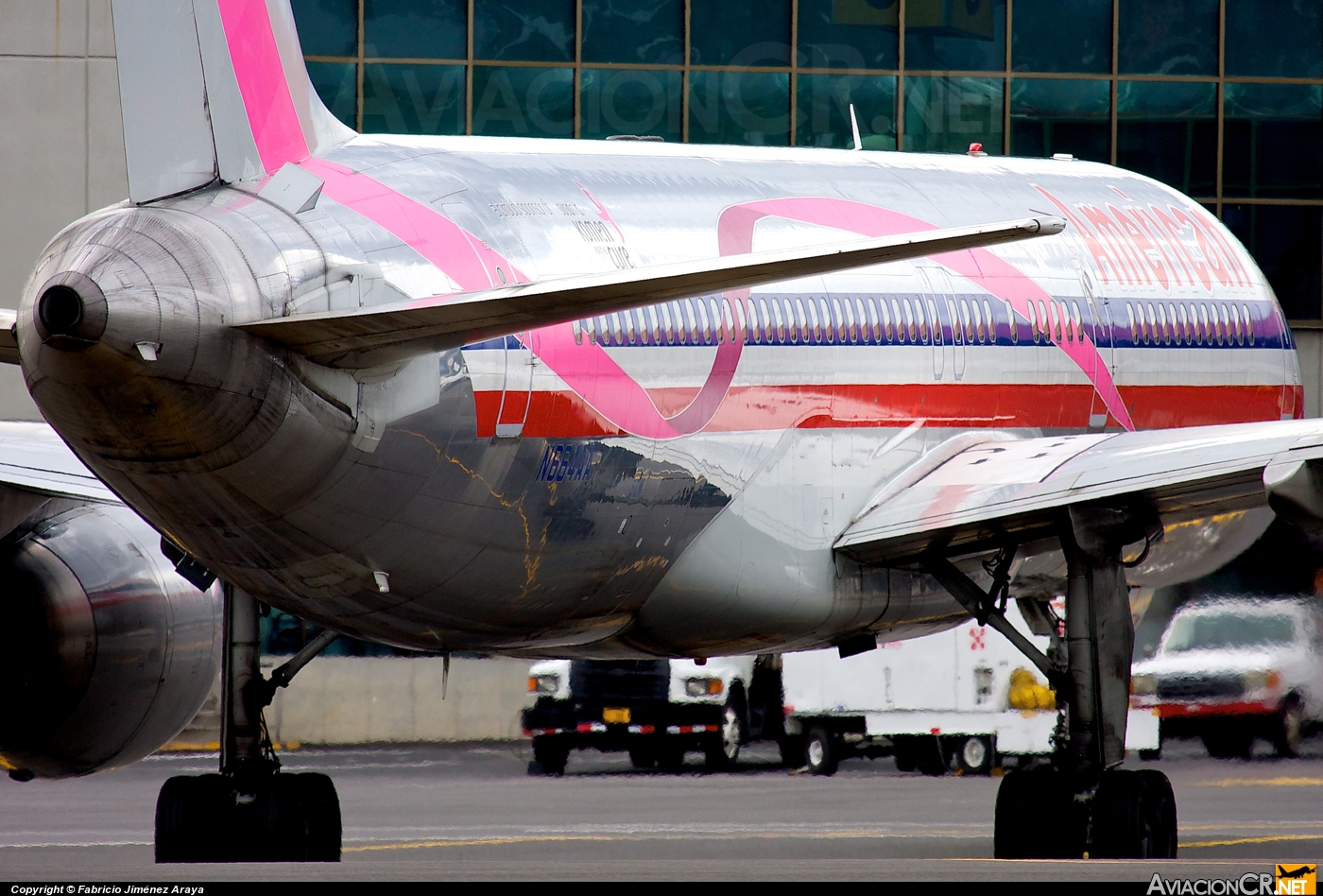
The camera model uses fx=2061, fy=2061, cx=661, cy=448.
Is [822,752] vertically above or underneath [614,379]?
underneath

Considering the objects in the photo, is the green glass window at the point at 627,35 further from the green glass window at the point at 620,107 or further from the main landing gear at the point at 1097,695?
the main landing gear at the point at 1097,695

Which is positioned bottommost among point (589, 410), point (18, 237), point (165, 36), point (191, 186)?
point (589, 410)

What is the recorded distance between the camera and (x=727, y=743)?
94.0 feet

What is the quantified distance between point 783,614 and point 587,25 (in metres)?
20.1

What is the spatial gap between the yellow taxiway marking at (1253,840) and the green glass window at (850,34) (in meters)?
17.0

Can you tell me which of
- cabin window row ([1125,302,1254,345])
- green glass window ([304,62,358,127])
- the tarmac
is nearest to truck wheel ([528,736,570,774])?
the tarmac

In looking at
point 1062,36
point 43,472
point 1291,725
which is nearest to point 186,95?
point 43,472

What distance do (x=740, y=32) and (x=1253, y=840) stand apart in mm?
18024

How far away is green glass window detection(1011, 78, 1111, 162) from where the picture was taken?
3391 centimetres

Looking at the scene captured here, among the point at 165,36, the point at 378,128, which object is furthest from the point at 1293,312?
the point at 165,36

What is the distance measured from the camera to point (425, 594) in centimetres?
1271

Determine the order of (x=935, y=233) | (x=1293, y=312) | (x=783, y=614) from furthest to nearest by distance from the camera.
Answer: (x=1293, y=312)
(x=783, y=614)
(x=935, y=233)

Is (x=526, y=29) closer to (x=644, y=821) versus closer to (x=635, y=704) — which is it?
(x=635, y=704)

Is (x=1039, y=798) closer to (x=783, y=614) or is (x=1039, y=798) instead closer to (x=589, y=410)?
(x=783, y=614)
